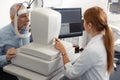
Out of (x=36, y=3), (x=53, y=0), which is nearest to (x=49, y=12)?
(x=36, y=3)

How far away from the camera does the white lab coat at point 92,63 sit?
1372mm

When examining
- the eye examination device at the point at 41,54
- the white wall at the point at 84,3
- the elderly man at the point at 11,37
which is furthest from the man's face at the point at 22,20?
the white wall at the point at 84,3

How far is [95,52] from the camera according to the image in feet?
4.47

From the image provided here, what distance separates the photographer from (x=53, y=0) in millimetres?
2857

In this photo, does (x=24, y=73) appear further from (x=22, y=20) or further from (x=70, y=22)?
(x=70, y=22)

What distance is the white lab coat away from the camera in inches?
54.0

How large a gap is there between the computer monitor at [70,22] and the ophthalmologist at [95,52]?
613 mm

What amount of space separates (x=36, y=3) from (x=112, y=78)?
63.7 inches

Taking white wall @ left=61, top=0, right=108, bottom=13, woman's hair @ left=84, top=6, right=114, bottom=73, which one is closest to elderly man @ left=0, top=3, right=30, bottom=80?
woman's hair @ left=84, top=6, right=114, bottom=73

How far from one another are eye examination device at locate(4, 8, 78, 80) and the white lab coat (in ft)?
0.45

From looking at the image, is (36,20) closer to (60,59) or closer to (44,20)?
(44,20)

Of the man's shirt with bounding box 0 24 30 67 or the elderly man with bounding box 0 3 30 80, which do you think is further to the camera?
the man's shirt with bounding box 0 24 30 67

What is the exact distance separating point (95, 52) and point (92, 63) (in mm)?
91

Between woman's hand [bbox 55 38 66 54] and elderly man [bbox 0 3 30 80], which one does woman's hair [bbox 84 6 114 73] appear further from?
elderly man [bbox 0 3 30 80]
